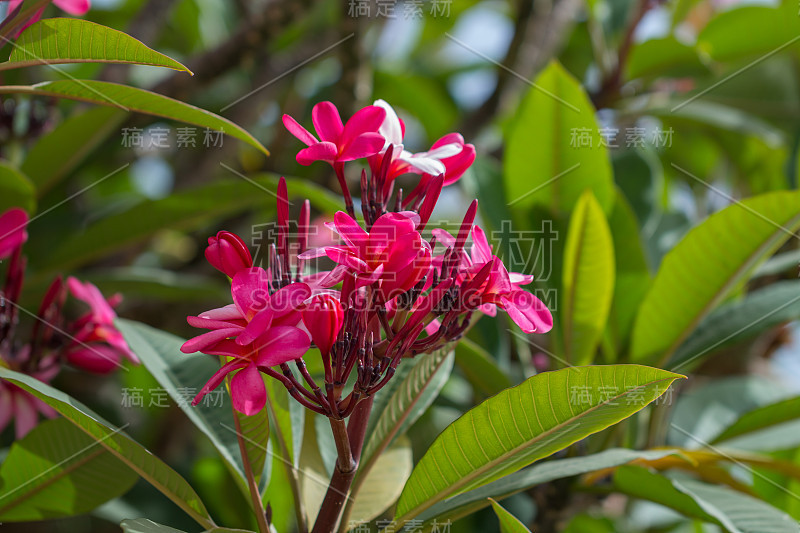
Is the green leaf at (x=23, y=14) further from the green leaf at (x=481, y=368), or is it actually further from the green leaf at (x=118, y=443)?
the green leaf at (x=481, y=368)

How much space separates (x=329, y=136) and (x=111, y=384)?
1479 millimetres

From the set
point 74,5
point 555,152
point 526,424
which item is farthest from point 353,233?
point 555,152

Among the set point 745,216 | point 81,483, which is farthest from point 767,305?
point 81,483

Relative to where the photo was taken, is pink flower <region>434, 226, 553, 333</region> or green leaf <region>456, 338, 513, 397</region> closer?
pink flower <region>434, 226, 553, 333</region>

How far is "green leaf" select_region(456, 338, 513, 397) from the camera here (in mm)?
1021

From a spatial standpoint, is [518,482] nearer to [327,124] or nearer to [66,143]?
[327,124]

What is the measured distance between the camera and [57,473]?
91 centimetres

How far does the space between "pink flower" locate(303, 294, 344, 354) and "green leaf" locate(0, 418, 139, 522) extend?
0.46 metres

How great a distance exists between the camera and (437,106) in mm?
2227

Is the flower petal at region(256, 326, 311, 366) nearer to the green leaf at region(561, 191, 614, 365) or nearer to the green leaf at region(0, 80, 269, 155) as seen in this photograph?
the green leaf at region(0, 80, 269, 155)

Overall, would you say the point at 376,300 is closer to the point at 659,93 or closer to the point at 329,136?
the point at 329,136

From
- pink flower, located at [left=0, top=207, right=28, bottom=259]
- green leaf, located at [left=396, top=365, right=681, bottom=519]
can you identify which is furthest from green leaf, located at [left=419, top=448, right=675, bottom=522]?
pink flower, located at [left=0, top=207, right=28, bottom=259]

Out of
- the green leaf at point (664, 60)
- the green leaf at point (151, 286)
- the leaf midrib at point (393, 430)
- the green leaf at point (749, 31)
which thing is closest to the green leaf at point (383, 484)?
the leaf midrib at point (393, 430)

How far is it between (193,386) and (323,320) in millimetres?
392
